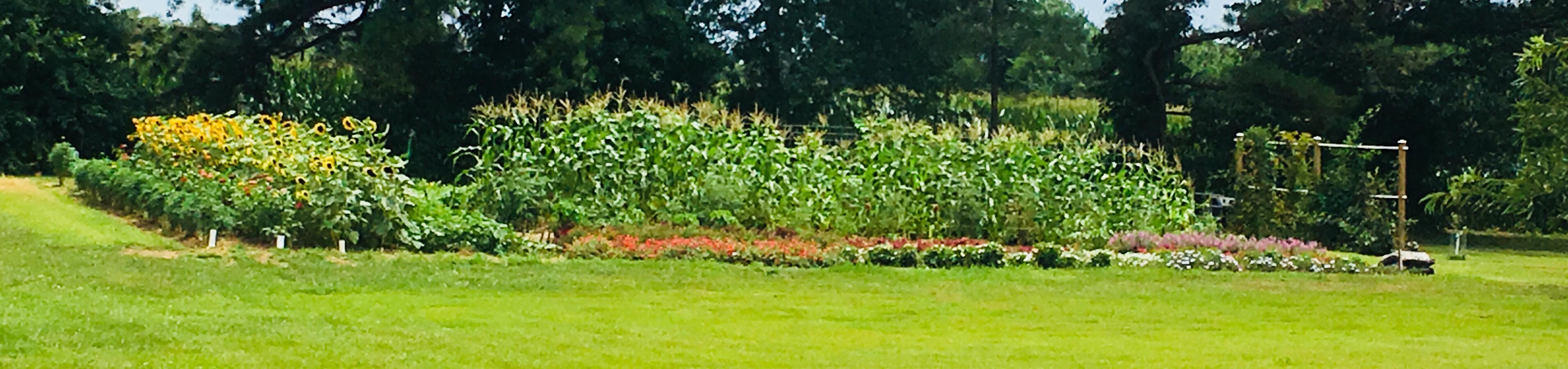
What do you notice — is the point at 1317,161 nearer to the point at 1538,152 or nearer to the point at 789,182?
the point at 1538,152

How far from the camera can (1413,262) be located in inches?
623

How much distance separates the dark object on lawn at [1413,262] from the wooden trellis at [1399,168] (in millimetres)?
40

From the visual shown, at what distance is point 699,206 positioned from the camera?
18.1 metres

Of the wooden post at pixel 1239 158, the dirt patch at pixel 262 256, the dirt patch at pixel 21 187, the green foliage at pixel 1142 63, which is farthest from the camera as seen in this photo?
the green foliage at pixel 1142 63

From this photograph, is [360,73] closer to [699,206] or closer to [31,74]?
[31,74]

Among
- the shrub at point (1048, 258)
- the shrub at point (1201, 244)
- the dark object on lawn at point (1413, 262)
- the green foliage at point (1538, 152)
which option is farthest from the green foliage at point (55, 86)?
the dark object on lawn at point (1413, 262)

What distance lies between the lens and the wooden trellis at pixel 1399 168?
55.9 feet

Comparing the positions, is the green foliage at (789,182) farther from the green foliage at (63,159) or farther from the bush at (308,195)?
the green foliage at (63,159)

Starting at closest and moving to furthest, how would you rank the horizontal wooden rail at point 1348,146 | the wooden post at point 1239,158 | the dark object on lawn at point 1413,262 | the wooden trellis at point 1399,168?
the dark object on lawn at point 1413,262 < the wooden trellis at point 1399,168 < the horizontal wooden rail at point 1348,146 < the wooden post at point 1239,158

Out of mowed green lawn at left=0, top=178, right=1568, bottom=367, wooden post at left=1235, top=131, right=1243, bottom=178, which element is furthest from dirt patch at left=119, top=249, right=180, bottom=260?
wooden post at left=1235, top=131, right=1243, bottom=178

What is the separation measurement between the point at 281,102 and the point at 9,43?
6.25 meters

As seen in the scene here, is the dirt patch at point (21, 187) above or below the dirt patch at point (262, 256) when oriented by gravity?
above

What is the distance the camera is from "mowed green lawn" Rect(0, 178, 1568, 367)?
8.38m

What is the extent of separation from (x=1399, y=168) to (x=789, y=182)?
640cm
